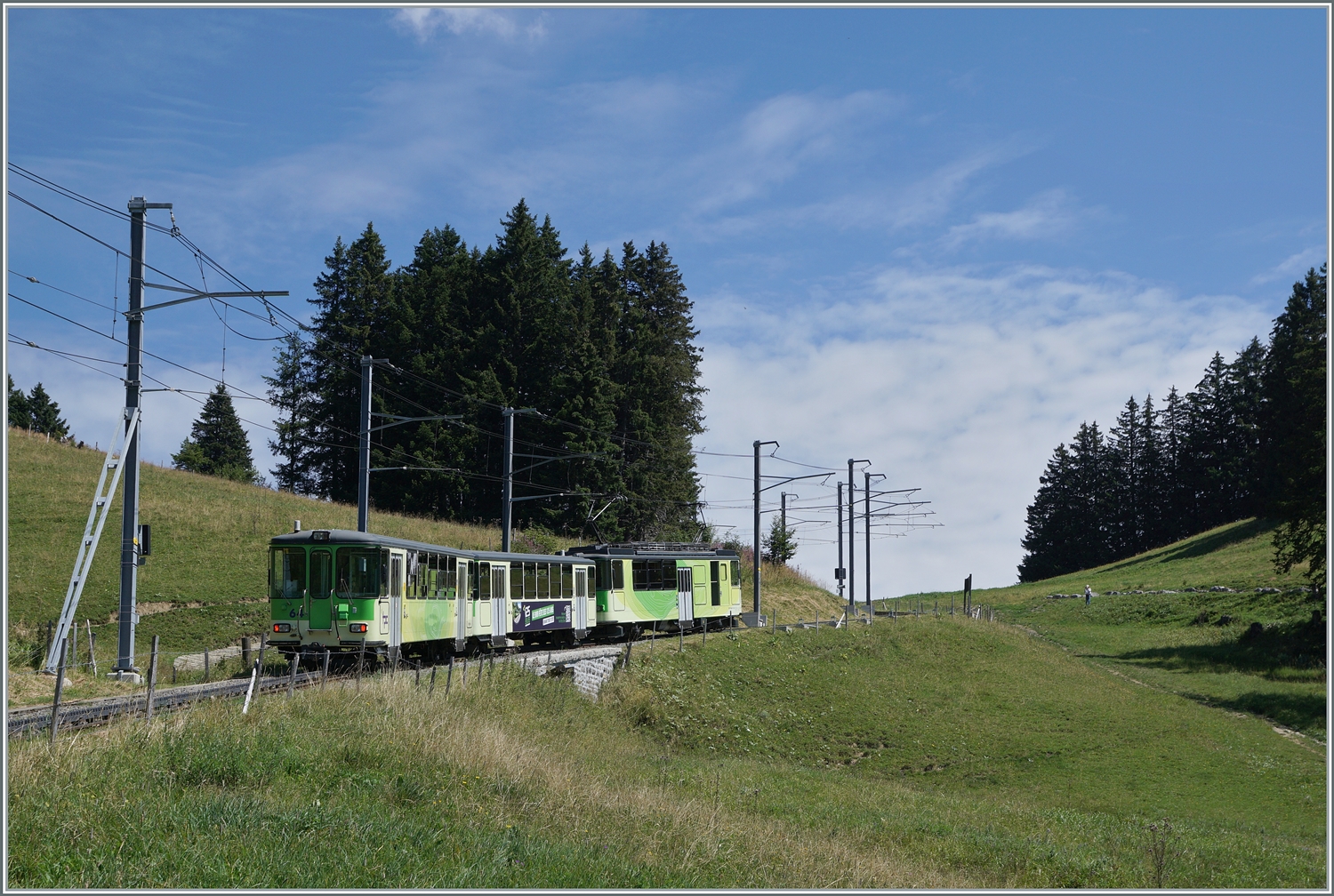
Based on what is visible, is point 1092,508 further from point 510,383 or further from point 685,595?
point 685,595

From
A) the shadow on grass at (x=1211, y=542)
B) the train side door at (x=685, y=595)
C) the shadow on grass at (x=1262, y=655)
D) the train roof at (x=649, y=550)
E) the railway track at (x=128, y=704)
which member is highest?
the shadow on grass at (x=1211, y=542)

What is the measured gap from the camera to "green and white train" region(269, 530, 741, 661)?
22.3 meters

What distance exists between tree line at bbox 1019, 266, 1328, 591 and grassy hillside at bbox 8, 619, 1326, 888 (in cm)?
4150

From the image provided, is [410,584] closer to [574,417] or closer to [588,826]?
[588,826]

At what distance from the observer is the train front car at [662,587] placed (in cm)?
3734

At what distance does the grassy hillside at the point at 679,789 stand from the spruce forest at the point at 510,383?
94.7 feet

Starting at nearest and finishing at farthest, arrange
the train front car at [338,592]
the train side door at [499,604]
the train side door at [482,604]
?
the train front car at [338,592], the train side door at [482,604], the train side door at [499,604]

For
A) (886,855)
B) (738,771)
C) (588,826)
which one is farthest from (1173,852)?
(588,826)

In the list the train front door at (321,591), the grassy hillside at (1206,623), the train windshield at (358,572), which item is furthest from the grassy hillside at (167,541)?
the grassy hillside at (1206,623)

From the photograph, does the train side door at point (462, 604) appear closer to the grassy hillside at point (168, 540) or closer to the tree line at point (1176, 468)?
the grassy hillside at point (168, 540)

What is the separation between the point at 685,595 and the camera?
41.1 metres

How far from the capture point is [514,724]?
1898 cm

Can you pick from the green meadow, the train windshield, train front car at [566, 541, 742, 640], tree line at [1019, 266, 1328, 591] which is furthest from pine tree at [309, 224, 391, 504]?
tree line at [1019, 266, 1328, 591]

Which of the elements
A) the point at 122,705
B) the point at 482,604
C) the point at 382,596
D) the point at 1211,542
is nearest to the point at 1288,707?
the point at 482,604
